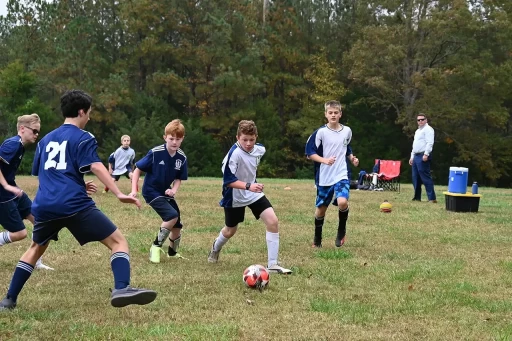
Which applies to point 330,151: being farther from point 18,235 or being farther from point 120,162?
point 120,162

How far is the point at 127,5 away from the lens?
137 ft

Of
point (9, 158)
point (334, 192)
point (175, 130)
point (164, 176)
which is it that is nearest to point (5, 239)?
point (9, 158)

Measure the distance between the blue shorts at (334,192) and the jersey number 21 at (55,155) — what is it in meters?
4.46

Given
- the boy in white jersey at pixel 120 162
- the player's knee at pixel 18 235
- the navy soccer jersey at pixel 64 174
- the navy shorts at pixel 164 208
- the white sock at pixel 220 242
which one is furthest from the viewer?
the boy in white jersey at pixel 120 162

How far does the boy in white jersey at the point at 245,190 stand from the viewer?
6770mm

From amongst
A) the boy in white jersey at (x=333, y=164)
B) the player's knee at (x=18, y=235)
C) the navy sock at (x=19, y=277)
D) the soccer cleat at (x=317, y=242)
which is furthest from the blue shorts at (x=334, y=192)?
the navy sock at (x=19, y=277)

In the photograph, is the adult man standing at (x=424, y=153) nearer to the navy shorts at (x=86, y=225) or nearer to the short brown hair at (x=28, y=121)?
the short brown hair at (x=28, y=121)

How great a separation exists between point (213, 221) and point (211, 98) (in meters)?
32.5

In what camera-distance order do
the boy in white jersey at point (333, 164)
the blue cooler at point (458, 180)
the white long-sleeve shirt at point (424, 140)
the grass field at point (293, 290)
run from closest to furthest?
the grass field at point (293, 290) < the boy in white jersey at point (333, 164) < the blue cooler at point (458, 180) < the white long-sleeve shirt at point (424, 140)

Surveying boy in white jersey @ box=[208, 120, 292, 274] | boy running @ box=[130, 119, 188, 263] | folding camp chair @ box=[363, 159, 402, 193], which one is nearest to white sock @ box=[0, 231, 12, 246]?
boy running @ box=[130, 119, 188, 263]

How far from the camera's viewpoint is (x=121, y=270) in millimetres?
4742

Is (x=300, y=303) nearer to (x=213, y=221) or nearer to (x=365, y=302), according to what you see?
(x=365, y=302)

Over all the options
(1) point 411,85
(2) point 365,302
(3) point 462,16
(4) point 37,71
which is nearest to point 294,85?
(1) point 411,85

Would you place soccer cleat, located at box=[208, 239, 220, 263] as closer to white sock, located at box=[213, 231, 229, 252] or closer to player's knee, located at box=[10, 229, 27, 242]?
white sock, located at box=[213, 231, 229, 252]
